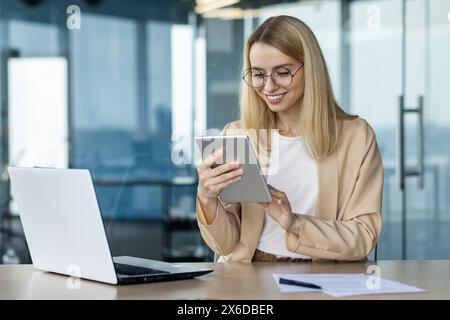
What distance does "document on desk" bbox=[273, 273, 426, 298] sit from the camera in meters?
2.04

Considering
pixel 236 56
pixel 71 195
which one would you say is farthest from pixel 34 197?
pixel 236 56

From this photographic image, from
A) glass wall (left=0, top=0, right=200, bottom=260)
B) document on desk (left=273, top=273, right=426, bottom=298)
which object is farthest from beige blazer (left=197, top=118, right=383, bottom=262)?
glass wall (left=0, top=0, right=200, bottom=260)

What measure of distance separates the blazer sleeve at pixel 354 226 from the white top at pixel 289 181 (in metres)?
0.11

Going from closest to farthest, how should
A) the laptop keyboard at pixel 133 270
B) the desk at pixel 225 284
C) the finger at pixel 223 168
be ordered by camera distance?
the desk at pixel 225 284
the laptop keyboard at pixel 133 270
the finger at pixel 223 168

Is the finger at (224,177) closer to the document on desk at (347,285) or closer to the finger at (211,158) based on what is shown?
the finger at (211,158)

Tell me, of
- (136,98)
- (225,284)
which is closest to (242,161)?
(225,284)

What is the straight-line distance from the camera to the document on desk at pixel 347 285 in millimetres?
2038

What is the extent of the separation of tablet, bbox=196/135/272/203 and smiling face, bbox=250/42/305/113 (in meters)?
0.37

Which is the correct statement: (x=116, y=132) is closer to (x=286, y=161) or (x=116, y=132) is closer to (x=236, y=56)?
(x=236, y=56)

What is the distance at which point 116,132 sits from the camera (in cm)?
543

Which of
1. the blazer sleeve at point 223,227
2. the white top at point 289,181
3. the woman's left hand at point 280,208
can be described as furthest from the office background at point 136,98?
the woman's left hand at point 280,208

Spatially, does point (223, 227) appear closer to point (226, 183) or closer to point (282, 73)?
point (226, 183)

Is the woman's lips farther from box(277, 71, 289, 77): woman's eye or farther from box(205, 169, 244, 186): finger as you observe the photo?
box(205, 169, 244, 186): finger

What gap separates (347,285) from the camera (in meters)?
2.12
